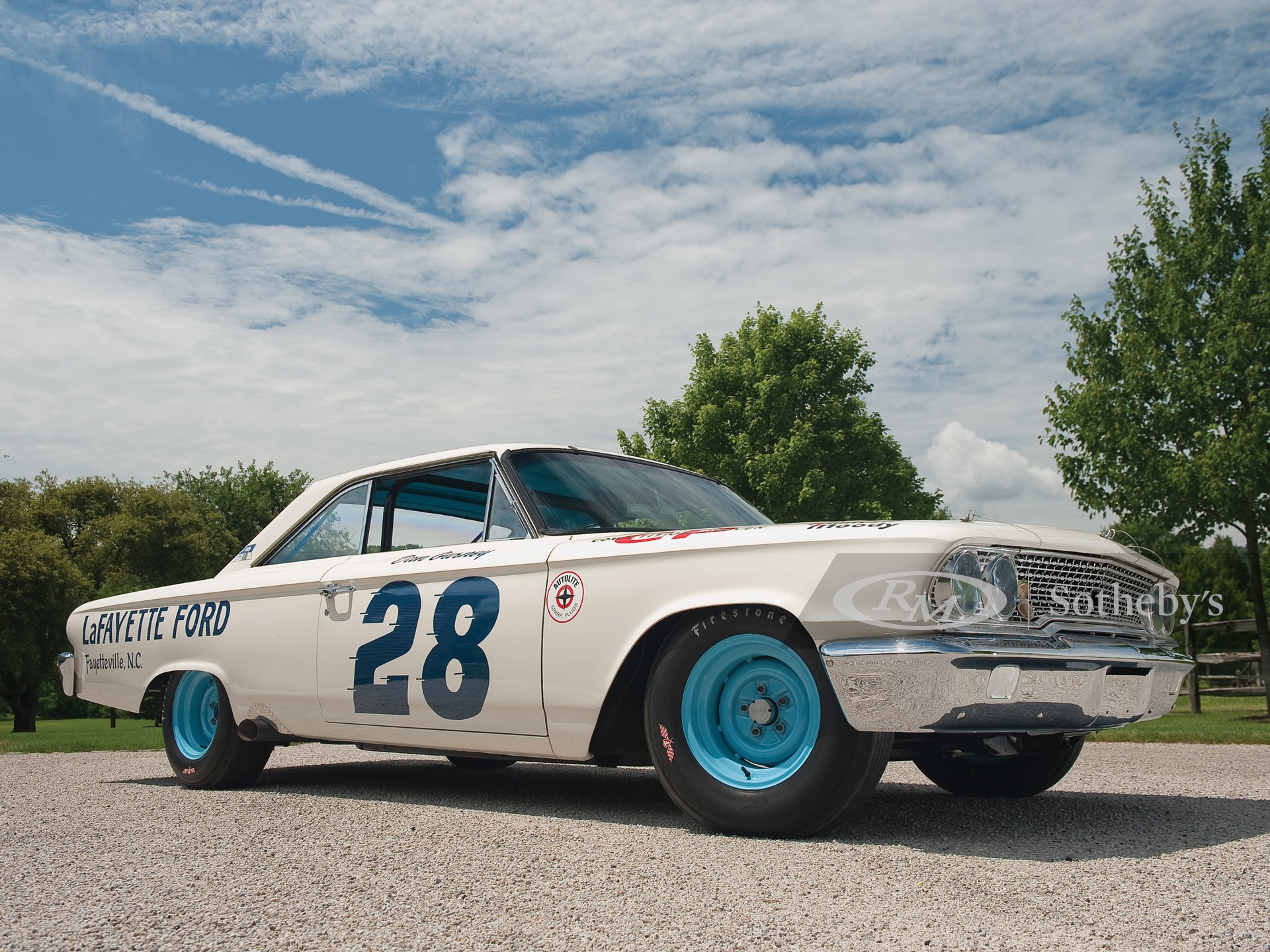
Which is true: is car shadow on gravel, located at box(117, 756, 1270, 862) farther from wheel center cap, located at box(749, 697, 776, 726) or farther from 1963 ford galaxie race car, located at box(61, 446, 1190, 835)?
wheel center cap, located at box(749, 697, 776, 726)

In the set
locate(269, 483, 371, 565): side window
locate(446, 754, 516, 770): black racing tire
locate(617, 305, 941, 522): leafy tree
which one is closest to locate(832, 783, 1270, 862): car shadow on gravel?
locate(446, 754, 516, 770): black racing tire

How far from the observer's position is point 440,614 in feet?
14.6

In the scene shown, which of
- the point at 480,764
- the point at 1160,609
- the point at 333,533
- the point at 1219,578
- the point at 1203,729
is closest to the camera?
the point at 1160,609

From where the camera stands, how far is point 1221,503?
13.1 m

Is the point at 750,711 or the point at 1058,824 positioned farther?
the point at 1058,824

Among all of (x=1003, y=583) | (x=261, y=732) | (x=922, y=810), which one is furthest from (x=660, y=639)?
(x=261, y=732)

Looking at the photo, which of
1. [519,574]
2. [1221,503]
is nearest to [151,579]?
[1221,503]

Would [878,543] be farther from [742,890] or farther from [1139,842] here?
[1139,842]

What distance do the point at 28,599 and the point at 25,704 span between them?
27.2 ft

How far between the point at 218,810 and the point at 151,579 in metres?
34.8

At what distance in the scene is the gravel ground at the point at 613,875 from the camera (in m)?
2.42

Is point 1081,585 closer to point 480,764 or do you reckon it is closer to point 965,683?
point 965,683

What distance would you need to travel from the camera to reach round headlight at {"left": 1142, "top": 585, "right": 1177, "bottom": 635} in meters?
4.01

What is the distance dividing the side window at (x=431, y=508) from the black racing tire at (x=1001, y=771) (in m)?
2.29
